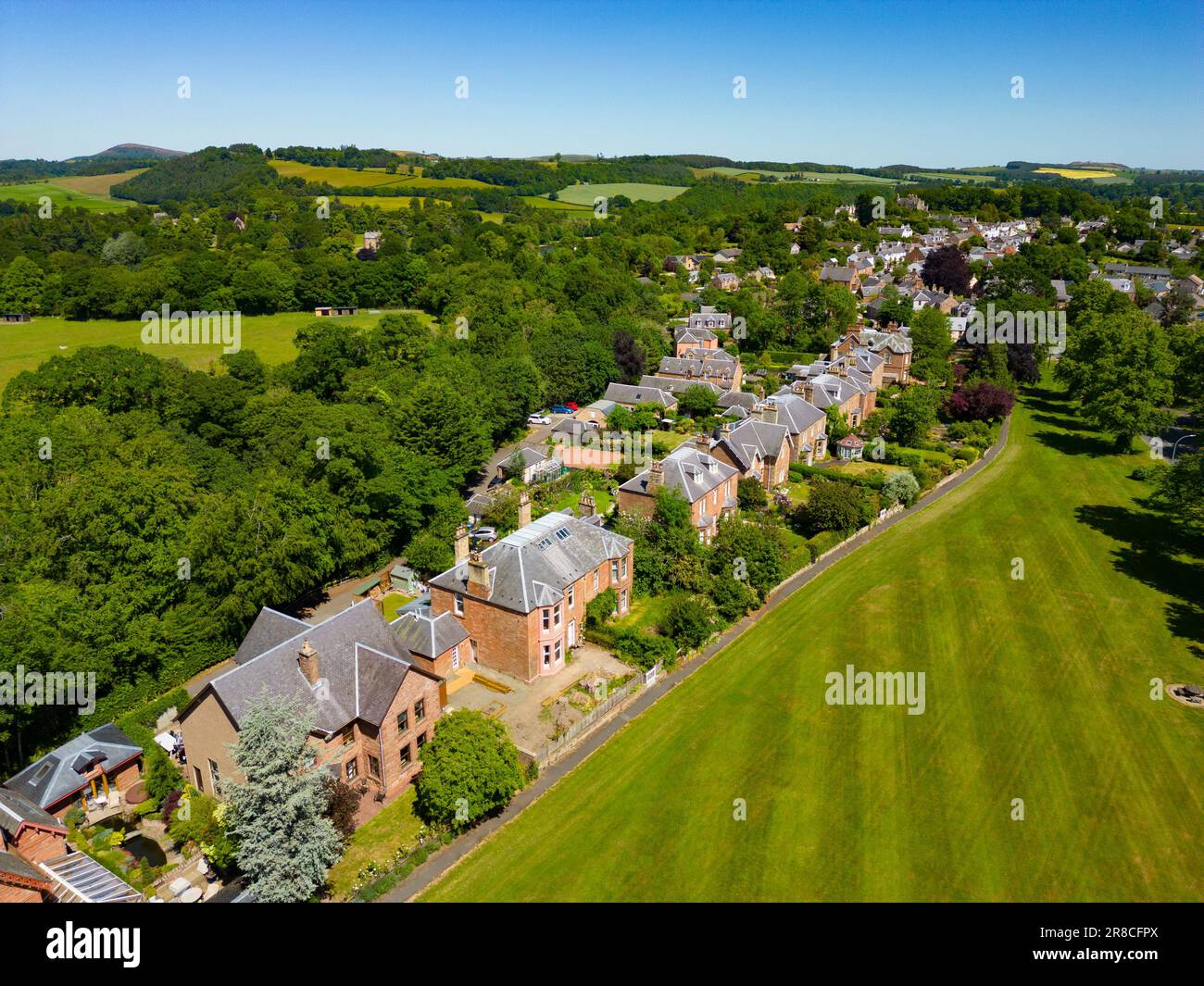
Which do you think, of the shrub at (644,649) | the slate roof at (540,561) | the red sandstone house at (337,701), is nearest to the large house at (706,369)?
the slate roof at (540,561)

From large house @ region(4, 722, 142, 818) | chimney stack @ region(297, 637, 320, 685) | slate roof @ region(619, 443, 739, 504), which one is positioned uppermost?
slate roof @ region(619, 443, 739, 504)

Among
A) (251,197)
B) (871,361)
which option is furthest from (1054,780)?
(251,197)

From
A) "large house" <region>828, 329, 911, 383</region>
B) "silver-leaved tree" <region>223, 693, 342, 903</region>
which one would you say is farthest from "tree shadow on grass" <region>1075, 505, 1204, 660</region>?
"silver-leaved tree" <region>223, 693, 342, 903</region>

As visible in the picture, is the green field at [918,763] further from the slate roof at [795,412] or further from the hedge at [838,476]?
the slate roof at [795,412]

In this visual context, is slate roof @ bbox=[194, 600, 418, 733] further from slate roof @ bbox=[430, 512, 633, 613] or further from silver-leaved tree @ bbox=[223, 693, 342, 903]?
slate roof @ bbox=[430, 512, 633, 613]

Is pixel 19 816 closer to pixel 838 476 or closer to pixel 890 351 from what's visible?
pixel 838 476

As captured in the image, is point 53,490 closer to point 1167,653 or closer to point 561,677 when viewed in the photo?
point 561,677
